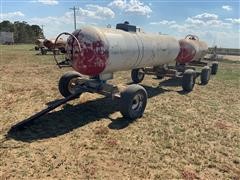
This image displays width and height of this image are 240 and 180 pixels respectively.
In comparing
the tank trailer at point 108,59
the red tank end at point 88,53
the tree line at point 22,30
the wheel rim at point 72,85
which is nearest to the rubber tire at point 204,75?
Result: the tank trailer at point 108,59

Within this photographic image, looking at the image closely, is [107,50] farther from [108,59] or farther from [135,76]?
[135,76]

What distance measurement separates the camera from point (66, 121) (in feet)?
26.6

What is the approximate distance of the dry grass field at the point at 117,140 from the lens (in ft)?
18.2

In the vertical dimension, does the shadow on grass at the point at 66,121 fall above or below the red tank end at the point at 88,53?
below

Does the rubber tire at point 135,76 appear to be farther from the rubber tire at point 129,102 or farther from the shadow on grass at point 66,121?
the rubber tire at point 129,102

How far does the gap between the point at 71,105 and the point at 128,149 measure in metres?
3.79

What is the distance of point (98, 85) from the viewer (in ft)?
30.0

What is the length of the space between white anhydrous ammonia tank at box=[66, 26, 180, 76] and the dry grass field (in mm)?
1515

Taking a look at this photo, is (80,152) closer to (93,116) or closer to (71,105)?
(93,116)

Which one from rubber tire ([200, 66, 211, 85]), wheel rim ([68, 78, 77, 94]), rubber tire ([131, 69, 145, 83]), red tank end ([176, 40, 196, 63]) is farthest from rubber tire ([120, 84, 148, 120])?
rubber tire ([200, 66, 211, 85])

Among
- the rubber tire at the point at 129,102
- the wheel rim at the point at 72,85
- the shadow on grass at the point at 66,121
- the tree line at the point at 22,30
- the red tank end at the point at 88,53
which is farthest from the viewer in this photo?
the tree line at the point at 22,30

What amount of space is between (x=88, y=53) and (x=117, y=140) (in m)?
2.79

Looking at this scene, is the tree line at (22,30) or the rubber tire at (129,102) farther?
the tree line at (22,30)

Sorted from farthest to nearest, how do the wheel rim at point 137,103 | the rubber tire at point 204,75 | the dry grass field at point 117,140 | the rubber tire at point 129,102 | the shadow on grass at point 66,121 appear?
the rubber tire at point 204,75 → the wheel rim at point 137,103 → the rubber tire at point 129,102 → the shadow on grass at point 66,121 → the dry grass field at point 117,140
